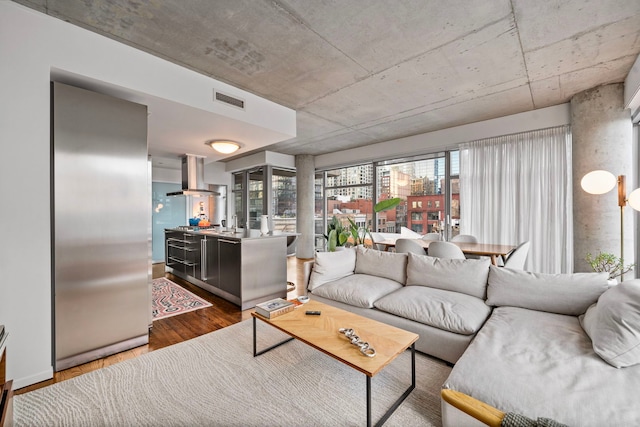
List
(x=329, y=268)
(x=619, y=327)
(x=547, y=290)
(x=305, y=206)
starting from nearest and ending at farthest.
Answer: (x=619, y=327) → (x=547, y=290) → (x=329, y=268) → (x=305, y=206)

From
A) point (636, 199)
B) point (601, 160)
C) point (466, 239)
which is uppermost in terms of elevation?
point (601, 160)

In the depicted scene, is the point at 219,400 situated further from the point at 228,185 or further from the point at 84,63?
the point at 228,185

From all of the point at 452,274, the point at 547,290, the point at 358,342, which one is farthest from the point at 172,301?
the point at 547,290

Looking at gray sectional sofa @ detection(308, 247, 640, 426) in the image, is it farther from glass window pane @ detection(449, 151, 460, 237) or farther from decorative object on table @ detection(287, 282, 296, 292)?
glass window pane @ detection(449, 151, 460, 237)

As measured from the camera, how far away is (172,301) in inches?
147

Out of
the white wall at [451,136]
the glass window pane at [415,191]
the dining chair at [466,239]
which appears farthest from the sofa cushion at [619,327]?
the glass window pane at [415,191]

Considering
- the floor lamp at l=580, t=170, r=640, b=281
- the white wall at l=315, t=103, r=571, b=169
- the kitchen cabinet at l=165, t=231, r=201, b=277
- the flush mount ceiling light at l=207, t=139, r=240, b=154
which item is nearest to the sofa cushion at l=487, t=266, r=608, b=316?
the floor lamp at l=580, t=170, r=640, b=281

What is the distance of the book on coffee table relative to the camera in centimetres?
213

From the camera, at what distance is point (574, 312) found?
2.01 m

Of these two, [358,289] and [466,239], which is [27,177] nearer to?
[358,289]

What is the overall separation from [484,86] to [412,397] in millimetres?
3610

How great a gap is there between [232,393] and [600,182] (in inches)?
154

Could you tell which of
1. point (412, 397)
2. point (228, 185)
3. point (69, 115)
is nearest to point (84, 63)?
point (69, 115)

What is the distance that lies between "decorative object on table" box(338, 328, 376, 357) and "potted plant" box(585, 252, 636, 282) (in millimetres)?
3254
